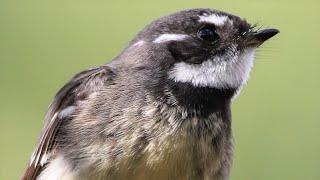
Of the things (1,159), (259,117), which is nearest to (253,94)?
(259,117)

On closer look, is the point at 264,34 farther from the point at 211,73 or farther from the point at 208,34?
the point at 211,73

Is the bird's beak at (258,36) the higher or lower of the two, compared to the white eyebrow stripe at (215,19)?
lower

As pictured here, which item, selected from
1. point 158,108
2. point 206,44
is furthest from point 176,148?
point 206,44

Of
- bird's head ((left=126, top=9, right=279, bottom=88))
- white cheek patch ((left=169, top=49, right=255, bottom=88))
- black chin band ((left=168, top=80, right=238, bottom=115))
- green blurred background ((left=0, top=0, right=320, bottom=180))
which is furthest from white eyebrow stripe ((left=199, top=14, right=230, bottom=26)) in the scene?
green blurred background ((left=0, top=0, right=320, bottom=180))

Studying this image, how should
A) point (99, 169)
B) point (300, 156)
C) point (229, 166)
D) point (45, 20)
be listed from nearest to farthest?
point (99, 169), point (229, 166), point (300, 156), point (45, 20)

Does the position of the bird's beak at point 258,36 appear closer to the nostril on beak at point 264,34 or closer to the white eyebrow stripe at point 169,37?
the nostril on beak at point 264,34

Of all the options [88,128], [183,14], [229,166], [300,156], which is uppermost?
[183,14]

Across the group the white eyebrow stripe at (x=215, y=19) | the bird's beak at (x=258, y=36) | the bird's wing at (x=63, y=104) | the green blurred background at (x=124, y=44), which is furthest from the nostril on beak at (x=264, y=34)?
the green blurred background at (x=124, y=44)

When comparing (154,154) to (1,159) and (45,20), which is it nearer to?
(1,159)
